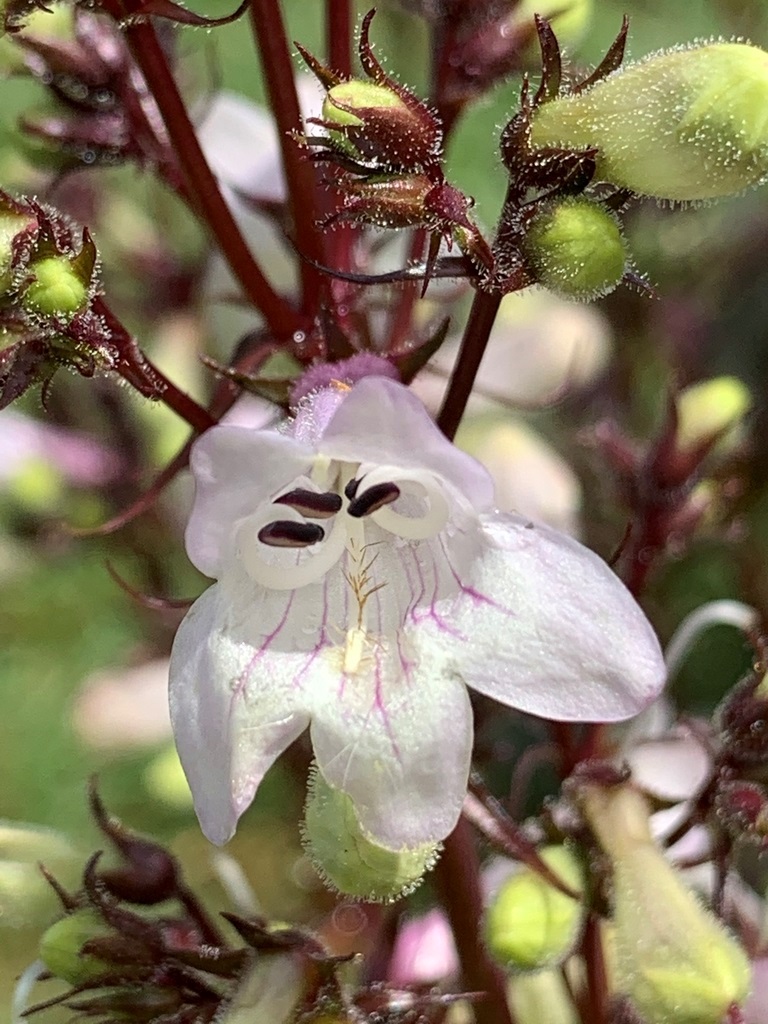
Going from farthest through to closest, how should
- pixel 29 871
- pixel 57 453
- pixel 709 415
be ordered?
pixel 57 453
pixel 709 415
pixel 29 871

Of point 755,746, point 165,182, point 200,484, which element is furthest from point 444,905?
point 165,182

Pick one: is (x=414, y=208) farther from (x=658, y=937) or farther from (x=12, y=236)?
(x=658, y=937)

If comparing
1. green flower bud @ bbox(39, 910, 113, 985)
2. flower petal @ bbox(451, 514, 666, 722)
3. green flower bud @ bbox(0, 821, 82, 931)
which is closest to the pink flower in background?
green flower bud @ bbox(0, 821, 82, 931)

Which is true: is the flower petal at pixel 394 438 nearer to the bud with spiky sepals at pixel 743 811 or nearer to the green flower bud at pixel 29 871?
the bud with spiky sepals at pixel 743 811

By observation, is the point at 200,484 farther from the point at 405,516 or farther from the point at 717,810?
the point at 717,810

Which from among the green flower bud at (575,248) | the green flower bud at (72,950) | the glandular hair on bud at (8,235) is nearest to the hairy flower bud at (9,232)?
the glandular hair on bud at (8,235)

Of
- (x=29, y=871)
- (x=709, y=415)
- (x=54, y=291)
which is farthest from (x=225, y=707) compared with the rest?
(x=709, y=415)

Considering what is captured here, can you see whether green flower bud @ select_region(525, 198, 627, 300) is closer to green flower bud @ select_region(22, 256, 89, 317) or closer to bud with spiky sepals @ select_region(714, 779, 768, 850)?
green flower bud @ select_region(22, 256, 89, 317)

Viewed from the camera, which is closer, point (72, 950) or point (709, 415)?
point (72, 950)
